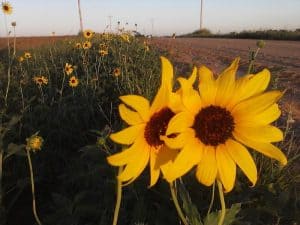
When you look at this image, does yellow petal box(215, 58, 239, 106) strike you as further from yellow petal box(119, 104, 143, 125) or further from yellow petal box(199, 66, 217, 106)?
yellow petal box(119, 104, 143, 125)

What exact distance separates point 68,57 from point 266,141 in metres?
6.60

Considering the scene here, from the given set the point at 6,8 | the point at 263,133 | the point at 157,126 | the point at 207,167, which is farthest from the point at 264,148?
the point at 6,8

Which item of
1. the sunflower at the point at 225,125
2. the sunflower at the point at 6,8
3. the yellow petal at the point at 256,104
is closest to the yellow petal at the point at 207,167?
the sunflower at the point at 225,125

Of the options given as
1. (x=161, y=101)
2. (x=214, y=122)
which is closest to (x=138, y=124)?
(x=161, y=101)

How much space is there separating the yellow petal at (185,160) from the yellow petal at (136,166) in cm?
9

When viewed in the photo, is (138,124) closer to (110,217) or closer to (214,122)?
(214,122)

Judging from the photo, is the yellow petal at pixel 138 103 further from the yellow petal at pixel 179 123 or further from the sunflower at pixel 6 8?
the sunflower at pixel 6 8

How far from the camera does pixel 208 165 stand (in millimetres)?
1138

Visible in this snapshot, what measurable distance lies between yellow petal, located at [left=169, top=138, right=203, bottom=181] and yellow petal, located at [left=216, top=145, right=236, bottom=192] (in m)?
0.06

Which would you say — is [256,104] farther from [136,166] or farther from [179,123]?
[136,166]

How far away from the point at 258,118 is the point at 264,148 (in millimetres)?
74

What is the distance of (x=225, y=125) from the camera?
1176mm

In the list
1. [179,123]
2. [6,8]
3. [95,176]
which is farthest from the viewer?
[6,8]

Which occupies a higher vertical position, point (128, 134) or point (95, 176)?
point (128, 134)
